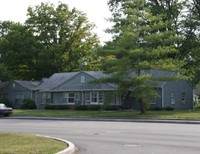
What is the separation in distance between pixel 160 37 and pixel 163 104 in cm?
1352

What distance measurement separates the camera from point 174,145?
16906 millimetres

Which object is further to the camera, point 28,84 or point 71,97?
point 28,84

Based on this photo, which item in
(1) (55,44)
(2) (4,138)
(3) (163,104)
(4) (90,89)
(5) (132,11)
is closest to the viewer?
(2) (4,138)

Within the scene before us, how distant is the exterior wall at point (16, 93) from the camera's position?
68.3 meters

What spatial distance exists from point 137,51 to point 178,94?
18.5 metres

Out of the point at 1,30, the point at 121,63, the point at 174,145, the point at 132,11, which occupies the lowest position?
the point at 174,145

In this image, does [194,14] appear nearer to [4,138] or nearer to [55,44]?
[55,44]

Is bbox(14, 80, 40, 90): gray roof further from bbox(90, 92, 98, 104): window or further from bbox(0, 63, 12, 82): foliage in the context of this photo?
bbox(90, 92, 98, 104): window

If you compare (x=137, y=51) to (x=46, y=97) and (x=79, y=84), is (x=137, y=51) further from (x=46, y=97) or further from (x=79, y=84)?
(x=46, y=97)

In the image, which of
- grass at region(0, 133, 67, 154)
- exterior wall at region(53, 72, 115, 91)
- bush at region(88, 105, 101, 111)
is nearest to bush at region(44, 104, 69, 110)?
exterior wall at region(53, 72, 115, 91)

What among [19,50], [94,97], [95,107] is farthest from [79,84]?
[19,50]

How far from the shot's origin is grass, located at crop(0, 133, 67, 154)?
14276 mm

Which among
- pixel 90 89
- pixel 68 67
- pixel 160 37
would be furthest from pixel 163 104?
pixel 68 67

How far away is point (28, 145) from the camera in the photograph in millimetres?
16000
